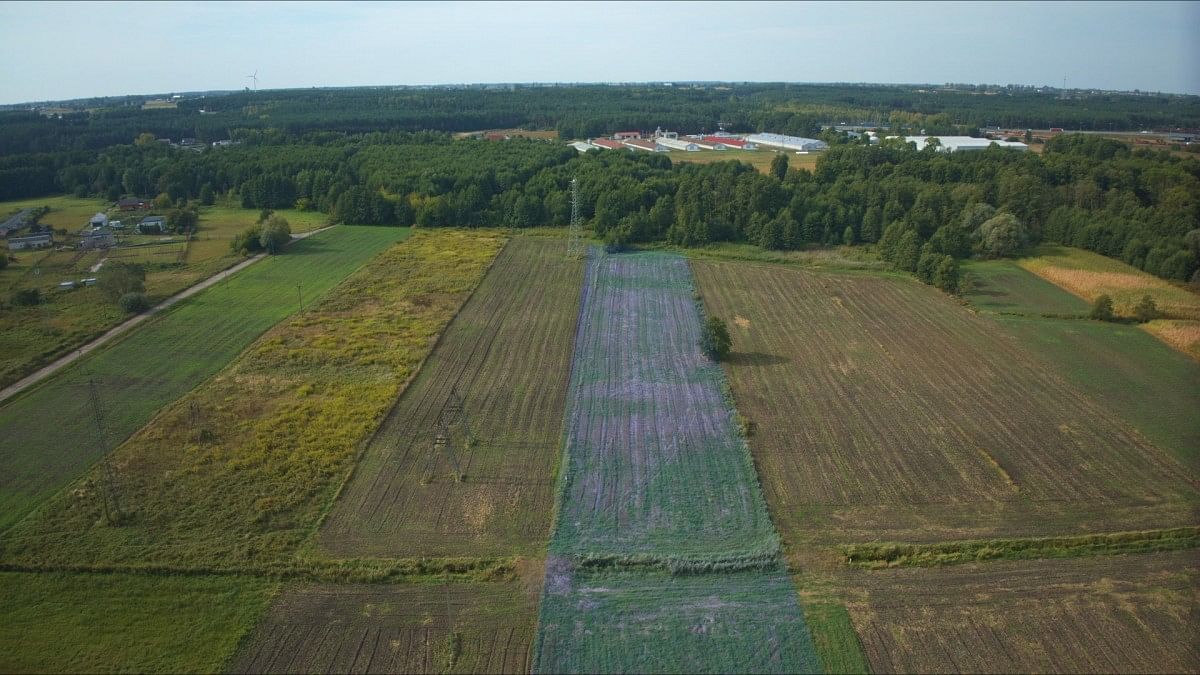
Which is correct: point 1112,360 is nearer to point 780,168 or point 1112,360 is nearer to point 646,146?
point 780,168

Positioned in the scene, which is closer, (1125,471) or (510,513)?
(510,513)

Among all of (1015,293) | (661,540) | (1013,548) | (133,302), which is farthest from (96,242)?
(1015,293)

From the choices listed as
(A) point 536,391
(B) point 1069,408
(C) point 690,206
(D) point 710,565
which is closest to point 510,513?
(D) point 710,565

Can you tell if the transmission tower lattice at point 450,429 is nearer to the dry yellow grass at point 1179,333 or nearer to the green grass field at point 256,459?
the green grass field at point 256,459

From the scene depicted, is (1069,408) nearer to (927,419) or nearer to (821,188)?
(927,419)

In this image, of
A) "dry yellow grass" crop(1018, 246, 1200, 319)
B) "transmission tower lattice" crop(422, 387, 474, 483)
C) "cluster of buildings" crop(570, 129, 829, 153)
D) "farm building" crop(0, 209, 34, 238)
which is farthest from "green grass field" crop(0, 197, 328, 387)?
"dry yellow grass" crop(1018, 246, 1200, 319)

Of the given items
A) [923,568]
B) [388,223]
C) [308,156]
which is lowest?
[923,568]

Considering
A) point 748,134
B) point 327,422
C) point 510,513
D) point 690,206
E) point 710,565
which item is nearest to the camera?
point 710,565
